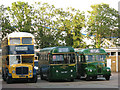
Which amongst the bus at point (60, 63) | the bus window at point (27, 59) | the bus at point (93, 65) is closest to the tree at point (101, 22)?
the bus at point (93, 65)

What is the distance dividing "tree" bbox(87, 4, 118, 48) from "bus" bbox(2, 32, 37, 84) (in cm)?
3023

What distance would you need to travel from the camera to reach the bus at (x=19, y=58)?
28016mm

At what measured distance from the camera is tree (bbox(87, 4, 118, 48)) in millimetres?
58344

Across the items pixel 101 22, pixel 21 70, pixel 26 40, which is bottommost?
pixel 21 70

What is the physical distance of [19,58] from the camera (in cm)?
2911

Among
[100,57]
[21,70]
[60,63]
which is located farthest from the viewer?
[100,57]

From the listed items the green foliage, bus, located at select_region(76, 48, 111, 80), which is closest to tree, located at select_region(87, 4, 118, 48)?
the green foliage

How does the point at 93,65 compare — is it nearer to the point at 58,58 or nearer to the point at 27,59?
the point at 58,58

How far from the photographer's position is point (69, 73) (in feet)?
96.5

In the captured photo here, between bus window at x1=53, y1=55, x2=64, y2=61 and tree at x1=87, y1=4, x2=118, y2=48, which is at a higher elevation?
tree at x1=87, y1=4, x2=118, y2=48

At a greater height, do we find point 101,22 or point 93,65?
point 101,22

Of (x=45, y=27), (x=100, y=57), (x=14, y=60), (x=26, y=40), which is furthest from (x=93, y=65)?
(x=45, y=27)

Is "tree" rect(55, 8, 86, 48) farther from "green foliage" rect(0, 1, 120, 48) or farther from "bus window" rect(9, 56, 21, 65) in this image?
"bus window" rect(9, 56, 21, 65)

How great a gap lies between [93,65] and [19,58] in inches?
249
